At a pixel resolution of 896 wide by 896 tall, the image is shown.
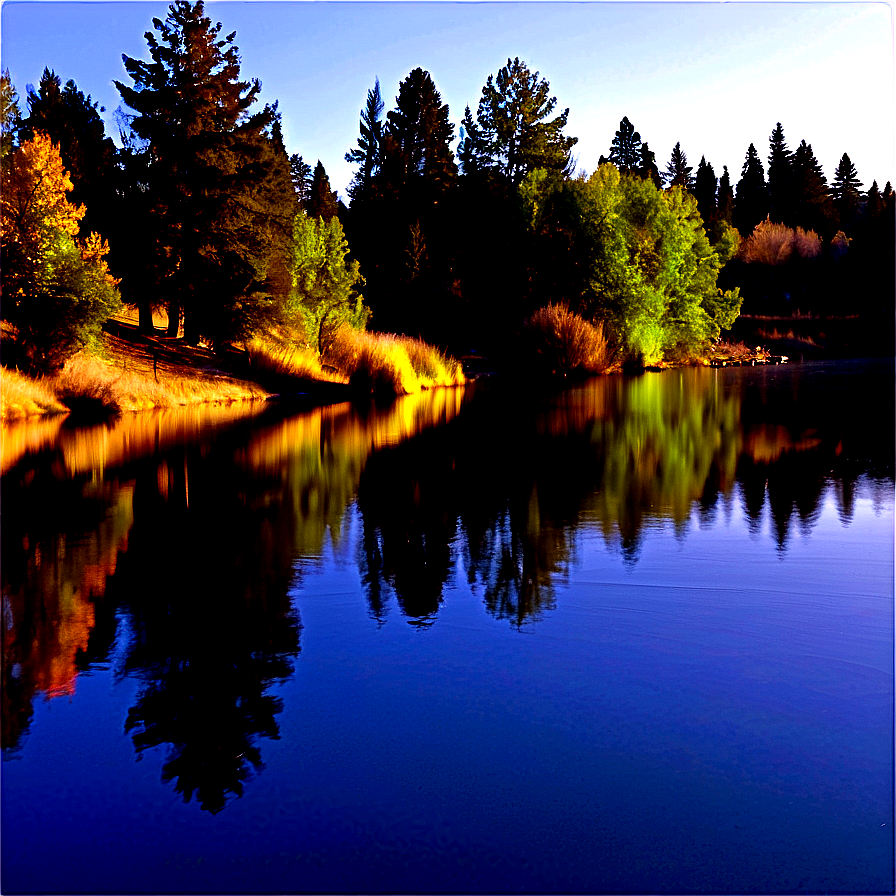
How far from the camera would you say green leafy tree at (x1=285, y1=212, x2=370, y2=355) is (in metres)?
37.9

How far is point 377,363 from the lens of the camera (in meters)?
36.9

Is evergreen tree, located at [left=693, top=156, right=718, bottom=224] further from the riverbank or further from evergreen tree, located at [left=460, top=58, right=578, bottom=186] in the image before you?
the riverbank

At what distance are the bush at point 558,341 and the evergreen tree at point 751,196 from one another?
236 feet

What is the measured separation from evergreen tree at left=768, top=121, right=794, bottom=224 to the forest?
65.8 ft

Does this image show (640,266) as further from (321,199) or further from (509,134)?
(321,199)

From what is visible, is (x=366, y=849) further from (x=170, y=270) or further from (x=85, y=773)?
(x=170, y=270)

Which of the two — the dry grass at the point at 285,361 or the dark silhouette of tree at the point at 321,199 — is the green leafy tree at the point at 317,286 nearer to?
the dry grass at the point at 285,361

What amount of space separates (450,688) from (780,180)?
128m

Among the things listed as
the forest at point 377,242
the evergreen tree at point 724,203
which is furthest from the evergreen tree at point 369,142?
the evergreen tree at point 724,203

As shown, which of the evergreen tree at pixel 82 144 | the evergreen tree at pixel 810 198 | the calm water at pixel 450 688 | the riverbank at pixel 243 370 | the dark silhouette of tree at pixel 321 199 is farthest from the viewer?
the evergreen tree at pixel 810 198

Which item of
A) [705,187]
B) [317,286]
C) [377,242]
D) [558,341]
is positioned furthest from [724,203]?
[317,286]

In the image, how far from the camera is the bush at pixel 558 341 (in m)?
46.2

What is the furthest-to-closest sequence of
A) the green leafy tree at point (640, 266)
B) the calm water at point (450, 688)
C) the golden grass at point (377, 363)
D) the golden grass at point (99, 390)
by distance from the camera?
the green leafy tree at point (640, 266) → the golden grass at point (377, 363) → the golden grass at point (99, 390) → the calm water at point (450, 688)

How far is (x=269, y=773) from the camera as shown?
4988 mm
